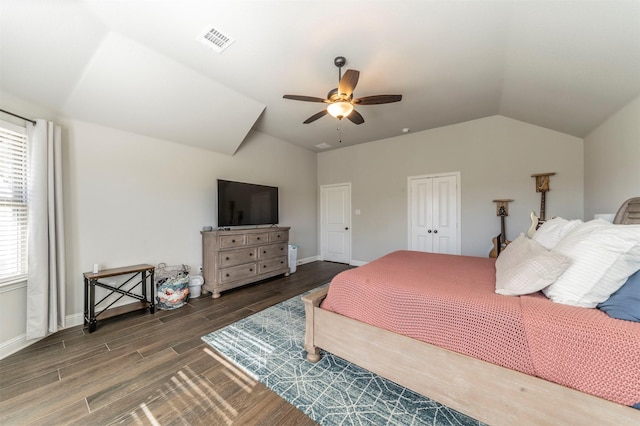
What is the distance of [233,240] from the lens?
11.6 ft

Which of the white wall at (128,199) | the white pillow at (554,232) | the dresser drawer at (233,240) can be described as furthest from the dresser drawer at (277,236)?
the white pillow at (554,232)

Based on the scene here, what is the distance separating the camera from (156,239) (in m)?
3.22

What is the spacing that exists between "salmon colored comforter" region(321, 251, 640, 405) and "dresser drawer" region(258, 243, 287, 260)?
233 centimetres

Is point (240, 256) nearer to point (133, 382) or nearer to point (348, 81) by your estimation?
point (133, 382)

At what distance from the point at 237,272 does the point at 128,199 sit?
173 cm

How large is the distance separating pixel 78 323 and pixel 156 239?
3.78ft

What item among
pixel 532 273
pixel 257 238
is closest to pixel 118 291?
pixel 257 238

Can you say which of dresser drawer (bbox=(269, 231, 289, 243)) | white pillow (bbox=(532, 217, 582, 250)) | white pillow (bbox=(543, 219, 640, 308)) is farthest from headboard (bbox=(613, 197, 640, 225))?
dresser drawer (bbox=(269, 231, 289, 243))

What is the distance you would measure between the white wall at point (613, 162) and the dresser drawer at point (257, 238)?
14.3 ft

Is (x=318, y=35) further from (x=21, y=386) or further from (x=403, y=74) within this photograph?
(x=21, y=386)

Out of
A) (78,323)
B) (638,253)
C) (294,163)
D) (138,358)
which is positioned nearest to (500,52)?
(638,253)

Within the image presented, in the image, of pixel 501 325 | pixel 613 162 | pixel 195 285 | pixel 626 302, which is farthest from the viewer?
pixel 195 285

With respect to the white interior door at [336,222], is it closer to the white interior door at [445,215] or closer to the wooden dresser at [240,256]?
the wooden dresser at [240,256]

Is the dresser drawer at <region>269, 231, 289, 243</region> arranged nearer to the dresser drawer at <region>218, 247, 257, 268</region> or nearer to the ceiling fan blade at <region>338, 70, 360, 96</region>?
the dresser drawer at <region>218, 247, 257, 268</region>
